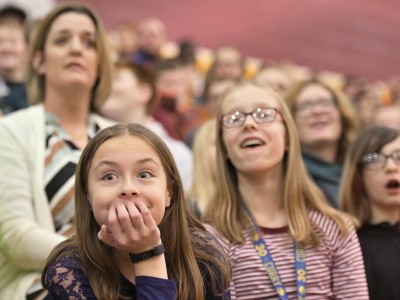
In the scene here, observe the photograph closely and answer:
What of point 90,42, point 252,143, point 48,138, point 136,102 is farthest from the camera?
point 136,102

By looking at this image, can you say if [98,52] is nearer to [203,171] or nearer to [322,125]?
[203,171]

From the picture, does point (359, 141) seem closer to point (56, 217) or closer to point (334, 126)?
point (334, 126)

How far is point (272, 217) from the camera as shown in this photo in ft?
7.80

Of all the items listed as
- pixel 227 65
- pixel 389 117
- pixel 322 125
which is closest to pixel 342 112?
pixel 322 125

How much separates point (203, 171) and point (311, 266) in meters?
1.13

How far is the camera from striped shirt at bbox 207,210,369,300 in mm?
2182

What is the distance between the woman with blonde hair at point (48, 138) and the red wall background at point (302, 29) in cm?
506

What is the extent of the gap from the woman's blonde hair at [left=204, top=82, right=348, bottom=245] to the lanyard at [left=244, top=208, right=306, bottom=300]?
38 millimetres

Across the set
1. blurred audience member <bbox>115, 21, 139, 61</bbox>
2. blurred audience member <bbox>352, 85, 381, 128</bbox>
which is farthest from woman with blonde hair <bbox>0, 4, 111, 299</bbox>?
blurred audience member <bbox>115, 21, 139, 61</bbox>

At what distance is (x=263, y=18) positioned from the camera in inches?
345

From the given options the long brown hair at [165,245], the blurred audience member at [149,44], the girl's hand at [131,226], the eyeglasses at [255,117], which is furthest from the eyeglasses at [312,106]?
the blurred audience member at [149,44]

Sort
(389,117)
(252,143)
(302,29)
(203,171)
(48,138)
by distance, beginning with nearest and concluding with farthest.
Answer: (252,143)
(48,138)
(203,171)
(389,117)
(302,29)

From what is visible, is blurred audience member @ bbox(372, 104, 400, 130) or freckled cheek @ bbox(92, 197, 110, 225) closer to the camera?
freckled cheek @ bbox(92, 197, 110, 225)

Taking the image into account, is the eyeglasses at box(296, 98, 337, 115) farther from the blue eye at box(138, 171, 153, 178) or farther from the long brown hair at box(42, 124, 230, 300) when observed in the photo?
the blue eye at box(138, 171, 153, 178)
